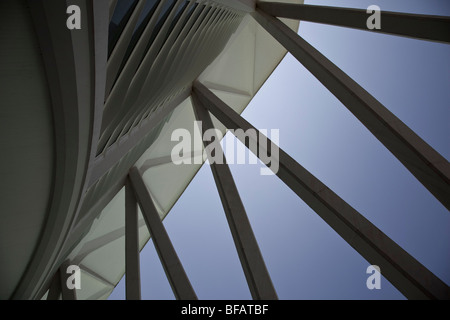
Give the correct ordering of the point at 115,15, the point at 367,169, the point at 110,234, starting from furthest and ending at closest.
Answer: the point at 367,169 < the point at 110,234 < the point at 115,15

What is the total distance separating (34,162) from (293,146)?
22.3m

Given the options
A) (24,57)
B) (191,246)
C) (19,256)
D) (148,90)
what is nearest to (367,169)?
(191,246)

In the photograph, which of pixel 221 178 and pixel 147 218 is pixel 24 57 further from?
pixel 147 218

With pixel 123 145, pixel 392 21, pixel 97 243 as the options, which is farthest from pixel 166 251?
pixel 97 243

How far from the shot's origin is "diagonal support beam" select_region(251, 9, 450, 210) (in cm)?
828

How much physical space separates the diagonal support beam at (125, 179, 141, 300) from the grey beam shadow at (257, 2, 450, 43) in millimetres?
7996

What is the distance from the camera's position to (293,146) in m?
27.3

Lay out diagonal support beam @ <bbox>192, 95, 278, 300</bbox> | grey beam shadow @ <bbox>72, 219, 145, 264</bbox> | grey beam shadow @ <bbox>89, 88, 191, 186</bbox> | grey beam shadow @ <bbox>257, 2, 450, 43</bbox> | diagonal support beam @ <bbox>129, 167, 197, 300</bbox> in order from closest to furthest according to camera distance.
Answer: grey beam shadow @ <bbox>257, 2, 450, 43</bbox>, grey beam shadow @ <bbox>89, 88, 191, 186</bbox>, diagonal support beam @ <bbox>192, 95, 278, 300</bbox>, diagonal support beam @ <bbox>129, 167, 197, 300</bbox>, grey beam shadow @ <bbox>72, 219, 145, 264</bbox>

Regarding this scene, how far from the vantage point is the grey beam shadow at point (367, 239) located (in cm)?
824

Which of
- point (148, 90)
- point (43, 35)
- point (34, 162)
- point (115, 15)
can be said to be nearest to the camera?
point (43, 35)

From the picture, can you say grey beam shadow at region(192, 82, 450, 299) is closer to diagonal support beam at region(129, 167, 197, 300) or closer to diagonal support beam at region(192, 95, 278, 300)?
diagonal support beam at region(192, 95, 278, 300)

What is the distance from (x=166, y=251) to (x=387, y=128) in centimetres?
683

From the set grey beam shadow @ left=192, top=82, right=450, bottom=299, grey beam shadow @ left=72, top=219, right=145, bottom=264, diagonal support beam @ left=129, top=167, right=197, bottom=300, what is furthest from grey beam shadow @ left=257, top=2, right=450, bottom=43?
grey beam shadow @ left=72, top=219, right=145, bottom=264

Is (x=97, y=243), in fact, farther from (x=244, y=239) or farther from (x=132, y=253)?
(x=244, y=239)
